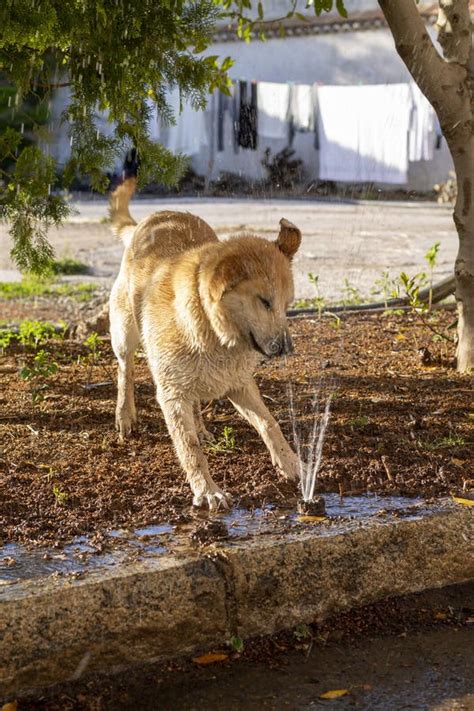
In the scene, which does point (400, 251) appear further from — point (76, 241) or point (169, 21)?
point (169, 21)

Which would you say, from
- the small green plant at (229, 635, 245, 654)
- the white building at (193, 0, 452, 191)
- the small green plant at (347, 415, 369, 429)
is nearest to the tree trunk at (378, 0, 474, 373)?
the small green plant at (347, 415, 369, 429)

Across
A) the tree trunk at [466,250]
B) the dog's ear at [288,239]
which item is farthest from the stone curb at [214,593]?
the tree trunk at [466,250]

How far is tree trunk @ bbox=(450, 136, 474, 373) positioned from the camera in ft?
20.1

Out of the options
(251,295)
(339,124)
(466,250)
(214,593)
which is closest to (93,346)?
(466,250)

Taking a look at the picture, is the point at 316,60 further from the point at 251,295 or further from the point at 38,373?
the point at 251,295

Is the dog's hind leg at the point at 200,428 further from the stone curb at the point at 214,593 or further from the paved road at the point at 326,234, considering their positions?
the paved road at the point at 326,234

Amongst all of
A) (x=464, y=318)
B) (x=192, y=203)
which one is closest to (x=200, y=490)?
(x=464, y=318)

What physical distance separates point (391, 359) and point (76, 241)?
9564 mm

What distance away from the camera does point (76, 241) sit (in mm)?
15367

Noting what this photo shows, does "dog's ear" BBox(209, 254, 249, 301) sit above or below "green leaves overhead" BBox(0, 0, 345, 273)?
below

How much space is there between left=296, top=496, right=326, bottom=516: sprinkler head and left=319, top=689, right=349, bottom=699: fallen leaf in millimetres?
791

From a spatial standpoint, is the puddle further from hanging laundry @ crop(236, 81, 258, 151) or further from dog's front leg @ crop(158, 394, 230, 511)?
hanging laundry @ crop(236, 81, 258, 151)

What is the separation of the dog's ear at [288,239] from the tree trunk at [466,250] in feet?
6.99

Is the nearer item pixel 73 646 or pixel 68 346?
pixel 73 646
